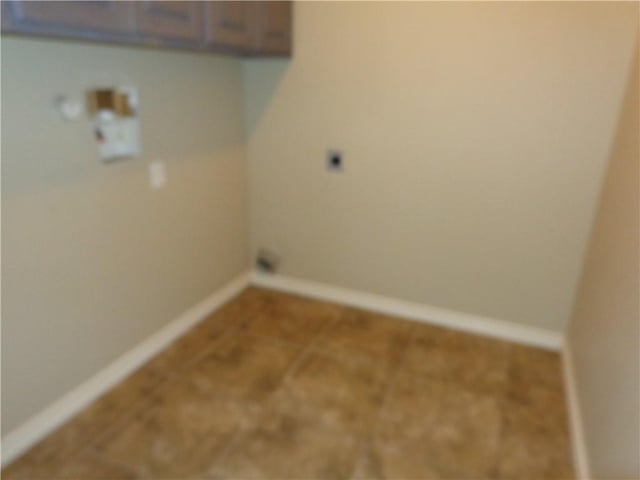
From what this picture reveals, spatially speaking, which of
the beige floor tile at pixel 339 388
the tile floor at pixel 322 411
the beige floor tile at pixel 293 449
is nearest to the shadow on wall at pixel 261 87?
the tile floor at pixel 322 411

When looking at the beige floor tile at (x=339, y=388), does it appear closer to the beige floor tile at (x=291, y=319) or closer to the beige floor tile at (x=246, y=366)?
the beige floor tile at (x=246, y=366)

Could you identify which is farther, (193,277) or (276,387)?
(193,277)

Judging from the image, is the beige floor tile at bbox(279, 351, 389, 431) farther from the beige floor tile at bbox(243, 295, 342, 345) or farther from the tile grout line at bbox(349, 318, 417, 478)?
the beige floor tile at bbox(243, 295, 342, 345)

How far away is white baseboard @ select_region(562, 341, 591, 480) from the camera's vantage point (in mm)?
1765

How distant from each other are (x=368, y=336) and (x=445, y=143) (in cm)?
114

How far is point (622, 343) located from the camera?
1.50 meters

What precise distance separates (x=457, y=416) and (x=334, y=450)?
0.59m

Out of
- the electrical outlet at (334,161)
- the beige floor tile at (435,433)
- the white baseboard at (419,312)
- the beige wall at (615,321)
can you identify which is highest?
the electrical outlet at (334,161)

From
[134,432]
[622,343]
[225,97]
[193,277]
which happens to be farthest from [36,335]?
[622,343]

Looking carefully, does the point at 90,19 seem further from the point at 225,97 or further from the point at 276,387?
the point at 276,387

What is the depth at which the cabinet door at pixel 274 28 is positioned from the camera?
2.19 m

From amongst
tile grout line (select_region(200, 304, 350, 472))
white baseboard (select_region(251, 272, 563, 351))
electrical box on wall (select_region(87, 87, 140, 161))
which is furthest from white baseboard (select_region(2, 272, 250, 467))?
electrical box on wall (select_region(87, 87, 140, 161))

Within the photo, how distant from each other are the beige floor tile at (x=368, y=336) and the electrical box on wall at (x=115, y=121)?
4.54 ft

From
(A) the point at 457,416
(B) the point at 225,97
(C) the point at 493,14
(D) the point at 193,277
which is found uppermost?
(C) the point at 493,14
